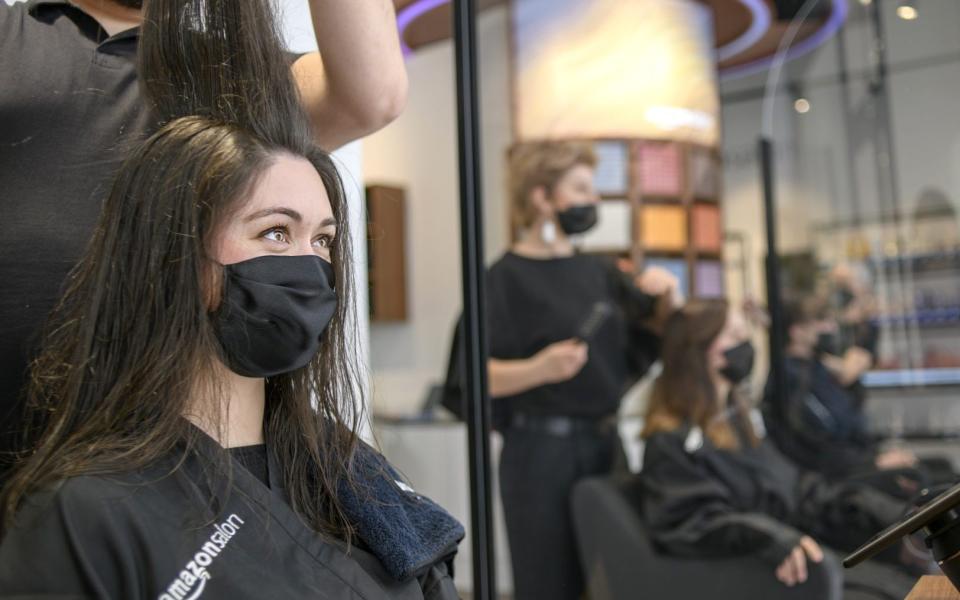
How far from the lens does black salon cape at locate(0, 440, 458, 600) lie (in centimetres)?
84

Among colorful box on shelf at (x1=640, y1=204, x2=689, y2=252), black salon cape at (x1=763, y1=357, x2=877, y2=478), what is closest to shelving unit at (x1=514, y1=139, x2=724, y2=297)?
colorful box on shelf at (x1=640, y1=204, x2=689, y2=252)

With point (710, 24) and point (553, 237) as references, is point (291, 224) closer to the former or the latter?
point (553, 237)

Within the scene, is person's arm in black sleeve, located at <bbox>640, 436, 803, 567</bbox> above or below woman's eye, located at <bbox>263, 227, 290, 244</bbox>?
below

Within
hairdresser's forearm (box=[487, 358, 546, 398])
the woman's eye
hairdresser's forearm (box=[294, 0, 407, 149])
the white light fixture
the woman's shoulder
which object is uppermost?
the white light fixture

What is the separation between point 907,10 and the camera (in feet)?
10.8

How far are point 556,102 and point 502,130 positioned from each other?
8.9 inches

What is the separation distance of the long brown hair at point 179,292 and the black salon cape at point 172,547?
0.11ft

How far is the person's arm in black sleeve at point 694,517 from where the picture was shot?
2.57 meters

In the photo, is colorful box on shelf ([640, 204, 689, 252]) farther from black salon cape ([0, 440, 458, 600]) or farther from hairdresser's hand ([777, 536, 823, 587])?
black salon cape ([0, 440, 458, 600])

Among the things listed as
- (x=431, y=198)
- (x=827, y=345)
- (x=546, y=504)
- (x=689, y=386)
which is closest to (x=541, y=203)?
(x=431, y=198)

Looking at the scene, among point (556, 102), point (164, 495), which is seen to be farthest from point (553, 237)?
point (164, 495)

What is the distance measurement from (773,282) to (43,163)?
311 cm

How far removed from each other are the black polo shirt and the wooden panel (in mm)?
1297

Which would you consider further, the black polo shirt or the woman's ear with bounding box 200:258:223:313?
the black polo shirt
